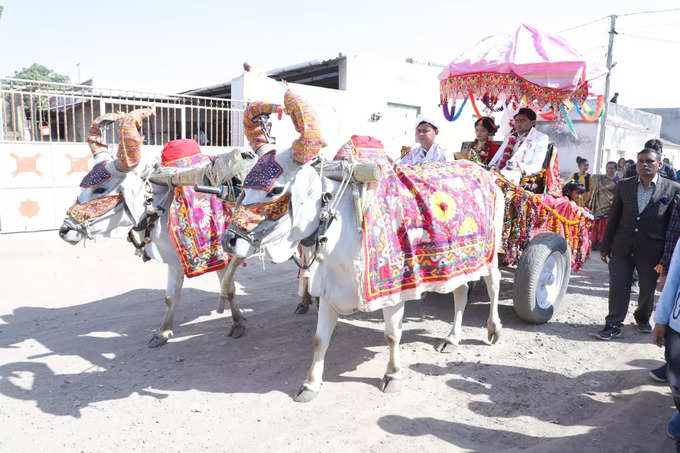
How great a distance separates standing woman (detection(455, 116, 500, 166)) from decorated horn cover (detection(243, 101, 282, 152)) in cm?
297

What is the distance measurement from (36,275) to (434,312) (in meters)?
5.48

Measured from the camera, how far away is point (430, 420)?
324 cm

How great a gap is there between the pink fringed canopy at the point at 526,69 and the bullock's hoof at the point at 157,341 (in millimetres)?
4356

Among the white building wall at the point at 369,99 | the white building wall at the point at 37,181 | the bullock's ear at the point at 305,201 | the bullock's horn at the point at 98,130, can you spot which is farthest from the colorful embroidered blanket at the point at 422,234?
the white building wall at the point at 369,99

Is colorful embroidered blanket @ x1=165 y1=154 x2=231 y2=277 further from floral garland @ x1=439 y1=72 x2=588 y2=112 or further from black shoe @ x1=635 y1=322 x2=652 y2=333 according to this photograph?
black shoe @ x1=635 y1=322 x2=652 y2=333

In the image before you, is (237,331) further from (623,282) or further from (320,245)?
(623,282)

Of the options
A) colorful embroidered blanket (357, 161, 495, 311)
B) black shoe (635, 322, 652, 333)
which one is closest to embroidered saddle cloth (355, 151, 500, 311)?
colorful embroidered blanket (357, 161, 495, 311)

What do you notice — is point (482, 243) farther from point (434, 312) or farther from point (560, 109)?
point (560, 109)

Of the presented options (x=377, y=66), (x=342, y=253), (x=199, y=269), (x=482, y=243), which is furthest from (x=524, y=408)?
(x=377, y=66)

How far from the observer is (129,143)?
400 centimetres

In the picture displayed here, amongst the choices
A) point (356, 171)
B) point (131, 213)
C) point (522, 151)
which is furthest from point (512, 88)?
point (131, 213)

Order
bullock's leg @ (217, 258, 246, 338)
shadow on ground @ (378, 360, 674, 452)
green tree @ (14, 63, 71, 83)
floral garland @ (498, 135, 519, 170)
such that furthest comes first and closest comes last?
green tree @ (14, 63, 71, 83) → floral garland @ (498, 135, 519, 170) → bullock's leg @ (217, 258, 246, 338) → shadow on ground @ (378, 360, 674, 452)

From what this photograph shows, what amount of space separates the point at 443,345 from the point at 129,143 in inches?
128

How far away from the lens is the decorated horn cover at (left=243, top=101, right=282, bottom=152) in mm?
3467
